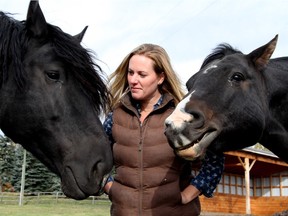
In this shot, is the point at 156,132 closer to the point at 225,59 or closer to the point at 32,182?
the point at 225,59

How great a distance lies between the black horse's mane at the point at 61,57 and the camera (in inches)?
122

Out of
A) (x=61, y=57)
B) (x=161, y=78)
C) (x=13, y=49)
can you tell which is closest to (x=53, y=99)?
(x=61, y=57)

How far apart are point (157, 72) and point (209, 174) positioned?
39.8 inches

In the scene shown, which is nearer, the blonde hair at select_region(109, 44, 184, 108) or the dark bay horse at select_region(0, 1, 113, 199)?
the dark bay horse at select_region(0, 1, 113, 199)

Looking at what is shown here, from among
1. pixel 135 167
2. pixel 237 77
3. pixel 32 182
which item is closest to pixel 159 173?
pixel 135 167

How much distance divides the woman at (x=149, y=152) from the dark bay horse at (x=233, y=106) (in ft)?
0.96

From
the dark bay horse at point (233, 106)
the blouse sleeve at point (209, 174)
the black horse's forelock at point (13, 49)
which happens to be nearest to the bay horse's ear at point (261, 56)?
the dark bay horse at point (233, 106)

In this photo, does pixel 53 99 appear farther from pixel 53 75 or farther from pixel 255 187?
pixel 255 187

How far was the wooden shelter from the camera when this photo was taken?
22.7 meters

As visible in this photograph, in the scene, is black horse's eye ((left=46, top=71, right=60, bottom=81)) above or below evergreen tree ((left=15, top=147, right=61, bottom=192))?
above

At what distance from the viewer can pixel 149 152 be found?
3457mm

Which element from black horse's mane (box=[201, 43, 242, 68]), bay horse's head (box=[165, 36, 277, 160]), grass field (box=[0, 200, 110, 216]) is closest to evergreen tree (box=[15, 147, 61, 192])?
grass field (box=[0, 200, 110, 216])

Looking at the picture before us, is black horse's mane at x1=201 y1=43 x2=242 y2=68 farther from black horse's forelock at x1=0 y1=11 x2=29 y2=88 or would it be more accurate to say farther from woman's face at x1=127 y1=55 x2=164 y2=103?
black horse's forelock at x1=0 y1=11 x2=29 y2=88

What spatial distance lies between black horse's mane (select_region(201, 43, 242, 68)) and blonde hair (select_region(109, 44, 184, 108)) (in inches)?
16.8
